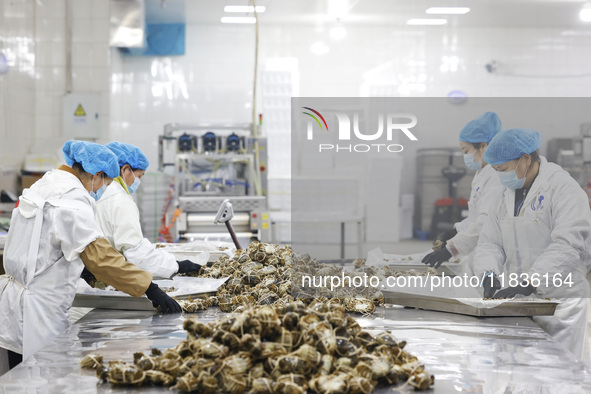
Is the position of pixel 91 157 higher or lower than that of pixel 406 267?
higher

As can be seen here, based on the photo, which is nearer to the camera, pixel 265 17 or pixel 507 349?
Answer: pixel 507 349

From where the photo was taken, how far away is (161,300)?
85.3 inches

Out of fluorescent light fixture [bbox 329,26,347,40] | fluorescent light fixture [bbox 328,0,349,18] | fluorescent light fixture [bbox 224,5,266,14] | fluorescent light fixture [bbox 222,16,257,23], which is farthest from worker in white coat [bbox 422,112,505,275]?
fluorescent light fixture [bbox 222,16,257,23]

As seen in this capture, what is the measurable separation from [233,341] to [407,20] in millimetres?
2813

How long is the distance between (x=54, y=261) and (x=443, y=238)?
1.36 meters

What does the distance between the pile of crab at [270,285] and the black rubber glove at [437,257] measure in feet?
0.75

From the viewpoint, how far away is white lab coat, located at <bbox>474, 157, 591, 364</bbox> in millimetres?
2146

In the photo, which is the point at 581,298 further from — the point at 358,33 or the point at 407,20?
the point at 407,20

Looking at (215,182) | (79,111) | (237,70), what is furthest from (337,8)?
(237,70)

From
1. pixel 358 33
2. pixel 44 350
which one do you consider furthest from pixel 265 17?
pixel 44 350

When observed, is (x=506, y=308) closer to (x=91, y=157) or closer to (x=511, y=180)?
(x=511, y=180)

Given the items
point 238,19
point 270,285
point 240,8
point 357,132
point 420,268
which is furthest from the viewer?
point 238,19

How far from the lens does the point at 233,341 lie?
4.38 ft

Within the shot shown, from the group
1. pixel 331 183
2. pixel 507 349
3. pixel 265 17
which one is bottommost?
pixel 507 349
